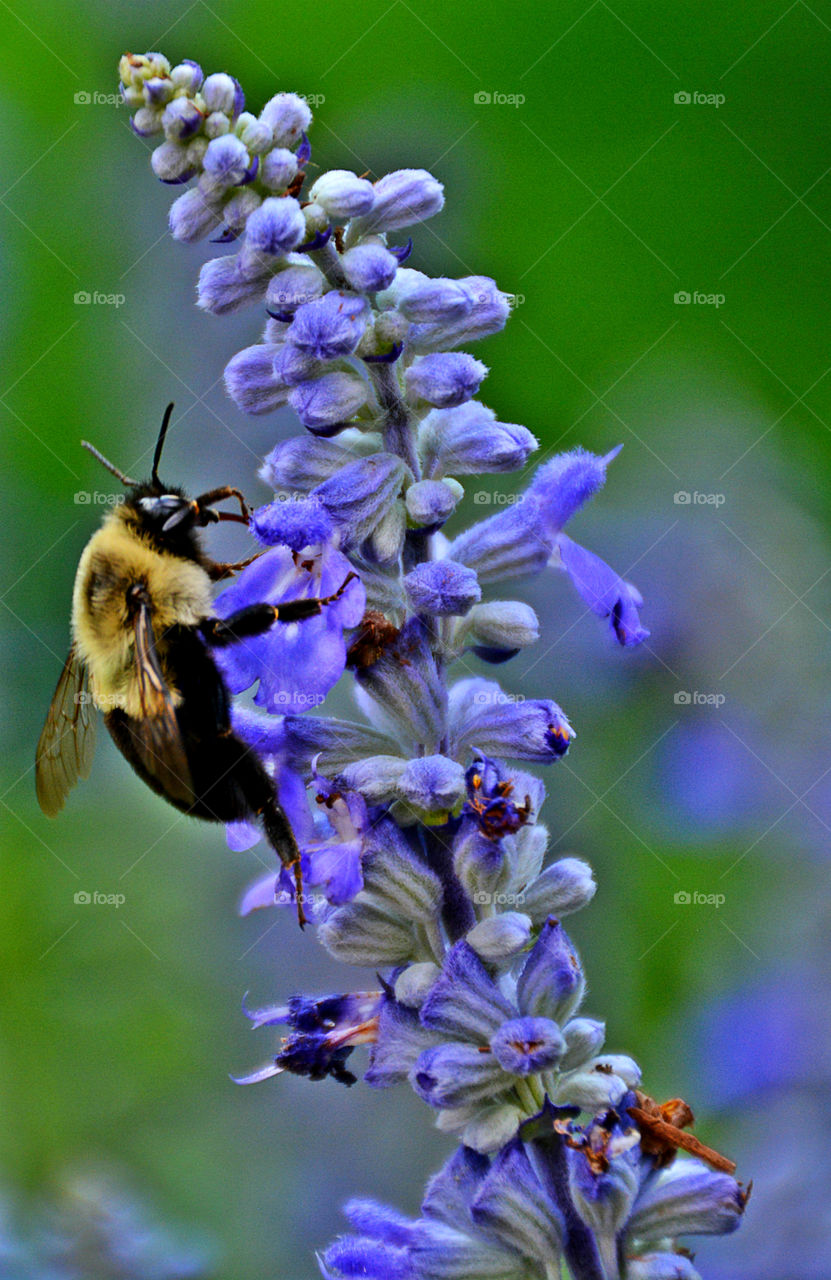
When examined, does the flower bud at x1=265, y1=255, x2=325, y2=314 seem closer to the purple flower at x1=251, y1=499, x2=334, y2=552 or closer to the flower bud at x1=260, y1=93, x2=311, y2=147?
the flower bud at x1=260, y1=93, x2=311, y2=147

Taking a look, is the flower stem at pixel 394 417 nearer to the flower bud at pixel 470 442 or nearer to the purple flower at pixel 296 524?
the flower bud at pixel 470 442

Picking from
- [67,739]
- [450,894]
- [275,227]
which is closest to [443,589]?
[450,894]

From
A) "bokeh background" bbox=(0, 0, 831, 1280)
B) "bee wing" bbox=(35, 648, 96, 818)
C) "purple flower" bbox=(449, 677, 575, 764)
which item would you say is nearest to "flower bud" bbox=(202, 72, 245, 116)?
"purple flower" bbox=(449, 677, 575, 764)

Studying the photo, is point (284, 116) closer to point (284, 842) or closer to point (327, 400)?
point (327, 400)

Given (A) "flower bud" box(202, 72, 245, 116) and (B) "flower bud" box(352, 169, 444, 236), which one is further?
(B) "flower bud" box(352, 169, 444, 236)

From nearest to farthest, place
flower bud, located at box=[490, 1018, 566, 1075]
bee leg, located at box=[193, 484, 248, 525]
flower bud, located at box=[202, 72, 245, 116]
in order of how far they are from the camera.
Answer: flower bud, located at box=[490, 1018, 566, 1075] < flower bud, located at box=[202, 72, 245, 116] < bee leg, located at box=[193, 484, 248, 525]

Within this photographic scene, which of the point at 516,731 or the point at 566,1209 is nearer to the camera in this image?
the point at 566,1209

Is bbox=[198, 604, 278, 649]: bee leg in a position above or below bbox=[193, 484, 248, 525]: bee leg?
below
